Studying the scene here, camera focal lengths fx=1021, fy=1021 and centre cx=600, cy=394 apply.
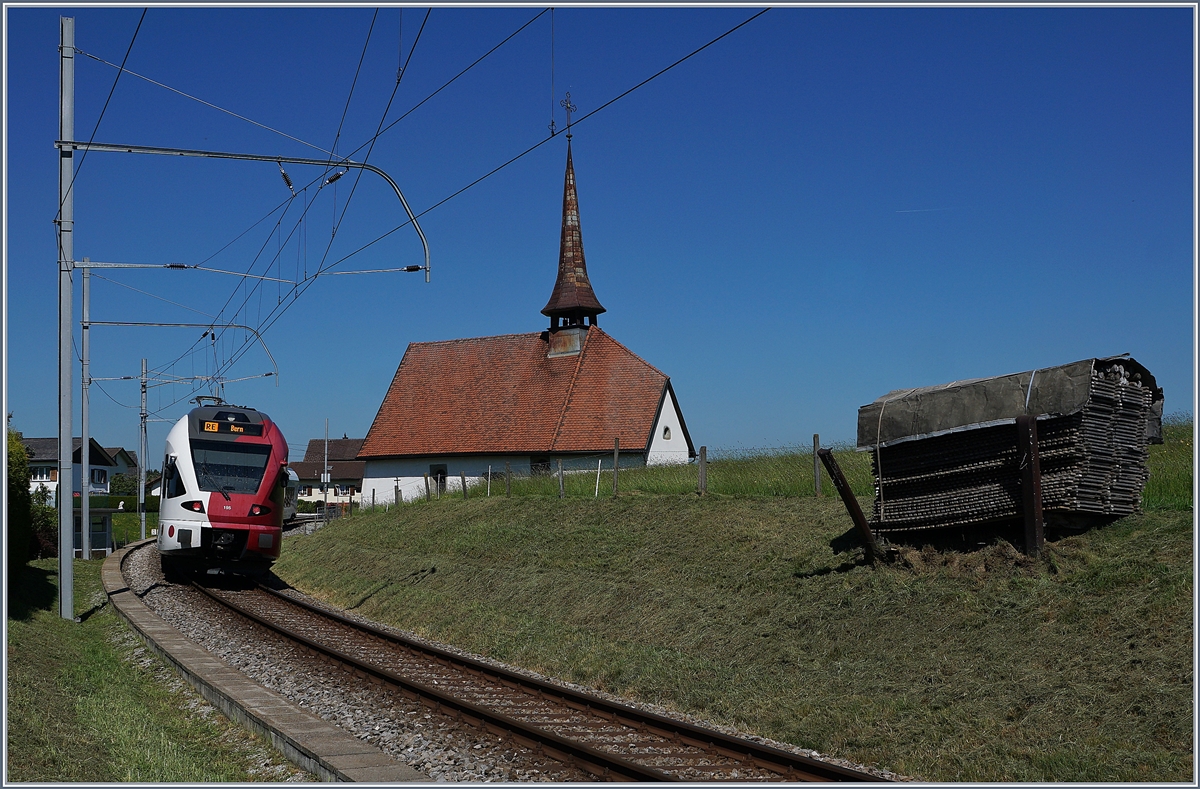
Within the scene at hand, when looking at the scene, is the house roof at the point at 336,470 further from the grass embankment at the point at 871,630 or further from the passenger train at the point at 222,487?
the grass embankment at the point at 871,630

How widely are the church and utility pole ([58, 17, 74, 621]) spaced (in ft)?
68.5

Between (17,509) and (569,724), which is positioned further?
(17,509)

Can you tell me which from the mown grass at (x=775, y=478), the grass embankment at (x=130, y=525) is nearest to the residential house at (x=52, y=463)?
the grass embankment at (x=130, y=525)

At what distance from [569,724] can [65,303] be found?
13064 mm

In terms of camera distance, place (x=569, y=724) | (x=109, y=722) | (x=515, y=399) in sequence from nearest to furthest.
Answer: (x=109, y=722) < (x=569, y=724) < (x=515, y=399)

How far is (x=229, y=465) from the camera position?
72.7 ft

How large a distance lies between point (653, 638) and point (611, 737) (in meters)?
5.05

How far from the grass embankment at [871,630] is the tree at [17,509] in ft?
22.9

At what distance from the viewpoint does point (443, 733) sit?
1016 cm

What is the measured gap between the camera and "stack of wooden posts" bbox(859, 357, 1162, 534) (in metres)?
12.8

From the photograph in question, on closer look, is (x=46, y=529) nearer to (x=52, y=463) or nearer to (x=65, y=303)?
(x=65, y=303)

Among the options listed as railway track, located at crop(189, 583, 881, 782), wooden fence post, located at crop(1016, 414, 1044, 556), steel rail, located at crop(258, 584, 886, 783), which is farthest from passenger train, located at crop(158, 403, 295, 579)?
wooden fence post, located at crop(1016, 414, 1044, 556)

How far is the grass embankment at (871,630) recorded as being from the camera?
361 inches

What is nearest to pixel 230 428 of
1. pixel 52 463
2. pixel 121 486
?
pixel 52 463
